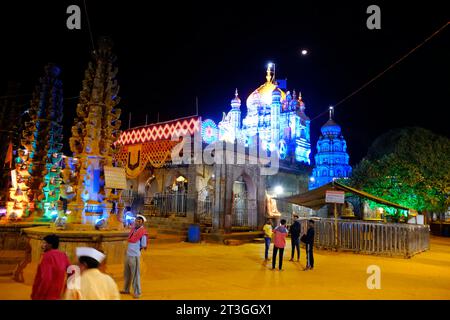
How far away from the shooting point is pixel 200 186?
24.0m

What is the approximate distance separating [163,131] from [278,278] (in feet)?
54.0

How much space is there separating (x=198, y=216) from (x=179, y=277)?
38.5ft

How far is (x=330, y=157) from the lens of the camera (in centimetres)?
5525

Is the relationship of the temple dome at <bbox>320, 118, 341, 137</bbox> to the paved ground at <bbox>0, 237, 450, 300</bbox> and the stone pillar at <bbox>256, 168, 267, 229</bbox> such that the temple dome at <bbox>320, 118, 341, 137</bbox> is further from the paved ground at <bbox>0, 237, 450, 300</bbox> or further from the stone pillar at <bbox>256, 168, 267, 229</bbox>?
the paved ground at <bbox>0, 237, 450, 300</bbox>

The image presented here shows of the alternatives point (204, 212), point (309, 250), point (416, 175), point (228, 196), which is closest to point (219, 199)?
point (228, 196)

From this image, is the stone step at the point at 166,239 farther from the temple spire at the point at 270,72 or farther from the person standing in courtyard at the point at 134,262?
the temple spire at the point at 270,72

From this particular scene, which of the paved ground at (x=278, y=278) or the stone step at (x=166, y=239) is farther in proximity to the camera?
the stone step at (x=166, y=239)

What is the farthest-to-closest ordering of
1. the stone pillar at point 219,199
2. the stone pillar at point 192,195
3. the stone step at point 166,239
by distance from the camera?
the stone pillar at point 192,195 → the stone pillar at point 219,199 → the stone step at point 166,239

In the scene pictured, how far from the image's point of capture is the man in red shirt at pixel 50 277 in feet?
13.4

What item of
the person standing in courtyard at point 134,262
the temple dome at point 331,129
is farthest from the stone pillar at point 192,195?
the temple dome at point 331,129

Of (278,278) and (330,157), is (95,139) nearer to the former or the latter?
(278,278)

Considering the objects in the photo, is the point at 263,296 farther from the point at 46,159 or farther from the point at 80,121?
the point at 46,159

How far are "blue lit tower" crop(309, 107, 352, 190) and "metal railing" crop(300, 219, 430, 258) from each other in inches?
1555

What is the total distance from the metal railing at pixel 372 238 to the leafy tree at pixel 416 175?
10596 millimetres
